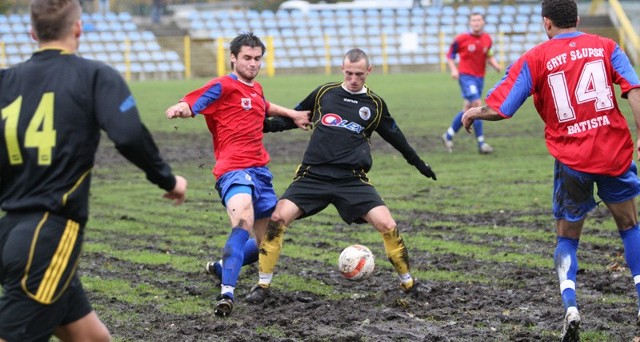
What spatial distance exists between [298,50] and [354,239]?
119 feet

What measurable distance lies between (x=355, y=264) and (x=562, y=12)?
2511 millimetres

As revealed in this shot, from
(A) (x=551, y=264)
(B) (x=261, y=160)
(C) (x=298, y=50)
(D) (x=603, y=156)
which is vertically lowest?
(C) (x=298, y=50)

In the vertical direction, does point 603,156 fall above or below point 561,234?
above

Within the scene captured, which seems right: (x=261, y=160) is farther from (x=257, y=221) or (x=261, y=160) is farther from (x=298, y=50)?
(x=298, y=50)

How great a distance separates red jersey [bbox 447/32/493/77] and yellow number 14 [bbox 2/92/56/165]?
1416 centimetres

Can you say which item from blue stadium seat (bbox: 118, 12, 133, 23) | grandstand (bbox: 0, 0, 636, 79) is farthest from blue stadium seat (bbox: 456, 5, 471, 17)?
blue stadium seat (bbox: 118, 12, 133, 23)

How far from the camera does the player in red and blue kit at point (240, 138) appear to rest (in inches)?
296

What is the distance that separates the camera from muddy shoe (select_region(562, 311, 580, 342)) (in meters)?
6.12

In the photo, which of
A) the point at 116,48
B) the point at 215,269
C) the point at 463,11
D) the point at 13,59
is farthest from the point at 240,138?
the point at 463,11

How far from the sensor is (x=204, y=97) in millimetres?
7605

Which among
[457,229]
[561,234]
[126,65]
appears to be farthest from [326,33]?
[561,234]

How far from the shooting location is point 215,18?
47.7 meters

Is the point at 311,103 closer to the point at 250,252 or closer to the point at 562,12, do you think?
the point at 250,252

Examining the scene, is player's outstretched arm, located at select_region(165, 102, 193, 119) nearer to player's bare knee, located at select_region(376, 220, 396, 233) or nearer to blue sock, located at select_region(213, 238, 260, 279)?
blue sock, located at select_region(213, 238, 260, 279)
